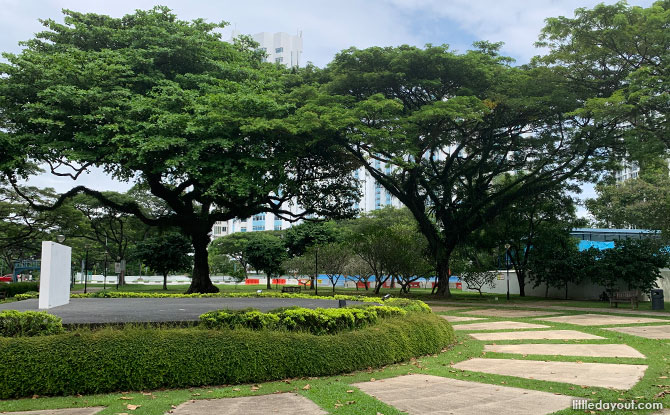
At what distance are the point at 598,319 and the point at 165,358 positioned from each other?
14900 mm

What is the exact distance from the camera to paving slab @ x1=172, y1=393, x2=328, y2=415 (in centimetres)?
576

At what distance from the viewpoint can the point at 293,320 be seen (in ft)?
28.7

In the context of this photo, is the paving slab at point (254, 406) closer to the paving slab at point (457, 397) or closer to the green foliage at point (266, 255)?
the paving slab at point (457, 397)

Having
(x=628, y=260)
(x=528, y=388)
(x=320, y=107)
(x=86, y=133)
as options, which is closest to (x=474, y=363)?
(x=528, y=388)

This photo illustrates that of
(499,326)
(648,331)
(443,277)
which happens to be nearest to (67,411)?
(499,326)

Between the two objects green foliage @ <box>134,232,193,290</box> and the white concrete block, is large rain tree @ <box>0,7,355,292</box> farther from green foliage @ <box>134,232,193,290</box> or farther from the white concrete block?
green foliage @ <box>134,232,193,290</box>

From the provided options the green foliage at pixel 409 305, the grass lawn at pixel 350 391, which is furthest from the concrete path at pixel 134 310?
the grass lawn at pixel 350 391

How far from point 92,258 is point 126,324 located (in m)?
52.8

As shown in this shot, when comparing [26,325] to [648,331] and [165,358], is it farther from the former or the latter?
[648,331]

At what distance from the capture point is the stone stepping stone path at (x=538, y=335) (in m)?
12.3

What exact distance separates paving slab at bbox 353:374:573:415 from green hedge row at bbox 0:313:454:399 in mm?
964

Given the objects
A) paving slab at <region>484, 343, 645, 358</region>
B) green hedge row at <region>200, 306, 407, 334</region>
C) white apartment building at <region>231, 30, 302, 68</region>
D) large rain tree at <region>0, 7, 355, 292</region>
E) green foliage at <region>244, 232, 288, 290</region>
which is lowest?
paving slab at <region>484, 343, 645, 358</region>

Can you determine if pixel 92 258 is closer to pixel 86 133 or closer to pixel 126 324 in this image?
pixel 86 133

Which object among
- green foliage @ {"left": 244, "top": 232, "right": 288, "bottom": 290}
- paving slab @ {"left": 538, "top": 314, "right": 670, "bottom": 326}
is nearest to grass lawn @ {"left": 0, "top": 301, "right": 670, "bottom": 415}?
paving slab @ {"left": 538, "top": 314, "right": 670, "bottom": 326}
